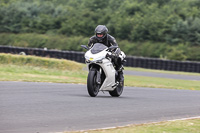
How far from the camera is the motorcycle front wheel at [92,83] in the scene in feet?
31.4

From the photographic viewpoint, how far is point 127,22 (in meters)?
49.3

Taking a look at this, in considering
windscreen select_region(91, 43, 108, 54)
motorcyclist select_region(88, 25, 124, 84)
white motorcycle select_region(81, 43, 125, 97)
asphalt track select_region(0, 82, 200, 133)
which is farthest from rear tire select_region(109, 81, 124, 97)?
windscreen select_region(91, 43, 108, 54)

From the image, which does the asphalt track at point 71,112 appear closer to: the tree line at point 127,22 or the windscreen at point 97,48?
the windscreen at point 97,48

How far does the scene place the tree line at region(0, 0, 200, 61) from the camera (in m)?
44.3

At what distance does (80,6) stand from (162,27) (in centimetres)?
1557

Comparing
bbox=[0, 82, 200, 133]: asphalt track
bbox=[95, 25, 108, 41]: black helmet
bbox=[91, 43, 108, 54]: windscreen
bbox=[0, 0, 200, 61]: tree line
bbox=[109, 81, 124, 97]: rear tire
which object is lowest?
bbox=[0, 0, 200, 61]: tree line

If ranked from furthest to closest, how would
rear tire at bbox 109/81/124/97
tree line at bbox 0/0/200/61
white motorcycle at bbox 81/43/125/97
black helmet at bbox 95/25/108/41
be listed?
Result: tree line at bbox 0/0/200/61, rear tire at bbox 109/81/124/97, black helmet at bbox 95/25/108/41, white motorcycle at bbox 81/43/125/97

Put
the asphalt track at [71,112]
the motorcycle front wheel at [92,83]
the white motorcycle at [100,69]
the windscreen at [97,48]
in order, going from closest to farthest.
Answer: the asphalt track at [71,112] < the motorcycle front wheel at [92,83] < the white motorcycle at [100,69] < the windscreen at [97,48]

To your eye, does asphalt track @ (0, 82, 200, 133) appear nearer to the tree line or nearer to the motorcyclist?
the motorcyclist

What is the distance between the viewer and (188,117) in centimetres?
832

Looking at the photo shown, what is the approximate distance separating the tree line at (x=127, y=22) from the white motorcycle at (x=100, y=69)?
29.3 m

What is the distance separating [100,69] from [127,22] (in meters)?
39.8

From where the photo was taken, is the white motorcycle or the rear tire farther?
the rear tire

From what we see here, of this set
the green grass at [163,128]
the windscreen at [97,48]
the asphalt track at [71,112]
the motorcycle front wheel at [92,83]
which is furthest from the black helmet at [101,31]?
the green grass at [163,128]
